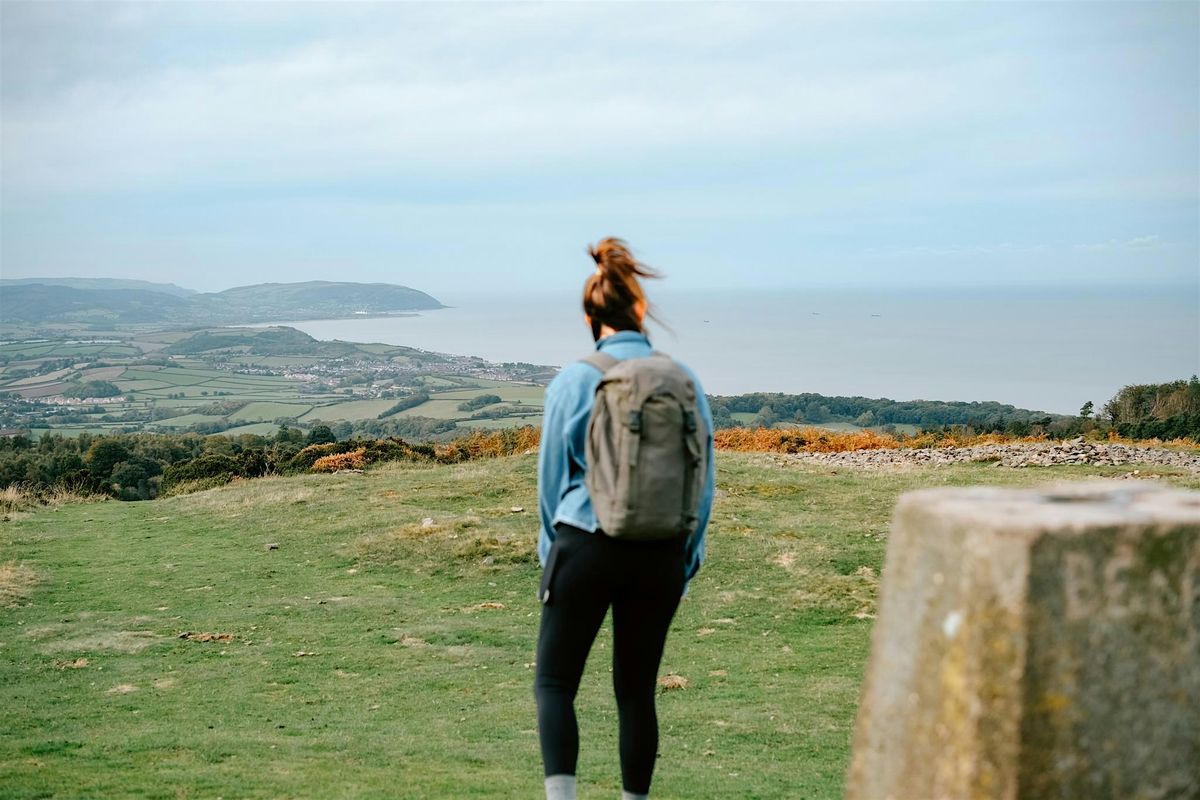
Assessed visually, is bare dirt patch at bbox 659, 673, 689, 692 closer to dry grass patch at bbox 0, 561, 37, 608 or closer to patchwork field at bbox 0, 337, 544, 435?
dry grass patch at bbox 0, 561, 37, 608

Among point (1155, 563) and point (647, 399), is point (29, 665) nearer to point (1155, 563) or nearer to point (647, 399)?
point (647, 399)

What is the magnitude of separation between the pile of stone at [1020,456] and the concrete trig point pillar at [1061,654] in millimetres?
19820

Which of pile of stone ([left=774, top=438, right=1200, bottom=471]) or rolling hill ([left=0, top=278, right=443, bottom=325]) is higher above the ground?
rolling hill ([left=0, top=278, right=443, bottom=325])

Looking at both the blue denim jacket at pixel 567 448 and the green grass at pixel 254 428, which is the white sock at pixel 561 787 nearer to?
the blue denim jacket at pixel 567 448

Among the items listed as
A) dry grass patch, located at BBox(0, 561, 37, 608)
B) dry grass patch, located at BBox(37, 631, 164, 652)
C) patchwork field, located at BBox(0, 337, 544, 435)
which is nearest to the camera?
dry grass patch, located at BBox(37, 631, 164, 652)

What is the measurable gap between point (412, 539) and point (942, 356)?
8135cm

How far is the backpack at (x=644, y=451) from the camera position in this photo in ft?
11.4

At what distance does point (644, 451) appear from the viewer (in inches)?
139

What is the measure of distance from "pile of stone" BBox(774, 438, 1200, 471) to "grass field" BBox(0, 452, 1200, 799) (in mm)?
1818

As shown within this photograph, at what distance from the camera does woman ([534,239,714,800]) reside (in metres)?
3.61

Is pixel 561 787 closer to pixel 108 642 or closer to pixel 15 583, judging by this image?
pixel 108 642

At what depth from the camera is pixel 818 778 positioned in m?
5.91

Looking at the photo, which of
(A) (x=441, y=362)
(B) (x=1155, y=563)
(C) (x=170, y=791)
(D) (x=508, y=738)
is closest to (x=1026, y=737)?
(B) (x=1155, y=563)

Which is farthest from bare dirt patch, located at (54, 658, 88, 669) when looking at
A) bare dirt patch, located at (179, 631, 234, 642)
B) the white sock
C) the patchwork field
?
the patchwork field
